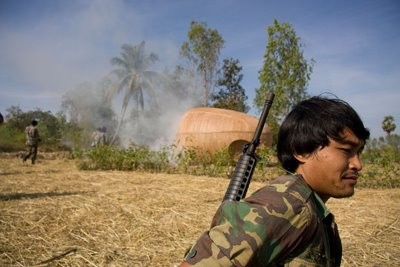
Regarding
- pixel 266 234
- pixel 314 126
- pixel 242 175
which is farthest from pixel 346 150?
pixel 242 175

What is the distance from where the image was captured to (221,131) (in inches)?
580

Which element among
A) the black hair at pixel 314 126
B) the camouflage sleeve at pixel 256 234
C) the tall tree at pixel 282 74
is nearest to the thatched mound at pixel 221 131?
the tall tree at pixel 282 74

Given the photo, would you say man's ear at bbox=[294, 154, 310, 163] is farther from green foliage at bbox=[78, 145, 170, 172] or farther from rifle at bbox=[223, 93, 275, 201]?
green foliage at bbox=[78, 145, 170, 172]

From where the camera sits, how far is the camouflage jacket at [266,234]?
3.44 feet

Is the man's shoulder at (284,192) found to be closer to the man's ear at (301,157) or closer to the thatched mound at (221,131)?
the man's ear at (301,157)

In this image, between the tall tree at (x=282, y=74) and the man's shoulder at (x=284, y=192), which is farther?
the tall tree at (x=282, y=74)

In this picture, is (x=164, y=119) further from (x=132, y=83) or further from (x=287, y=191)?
A: (x=287, y=191)

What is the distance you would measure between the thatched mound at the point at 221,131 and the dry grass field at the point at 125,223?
20.6 ft

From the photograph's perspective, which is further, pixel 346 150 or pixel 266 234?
pixel 346 150

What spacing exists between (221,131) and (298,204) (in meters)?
13.6

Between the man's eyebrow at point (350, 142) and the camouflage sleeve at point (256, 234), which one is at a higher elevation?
the man's eyebrow at point (350, 142)

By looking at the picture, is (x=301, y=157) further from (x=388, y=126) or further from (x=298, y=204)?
(x=388, y=126)

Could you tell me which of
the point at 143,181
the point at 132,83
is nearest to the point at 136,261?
the point at 143,181

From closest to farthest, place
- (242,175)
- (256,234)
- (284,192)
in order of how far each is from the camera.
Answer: (256,234)
(284,192)
(242,175)
